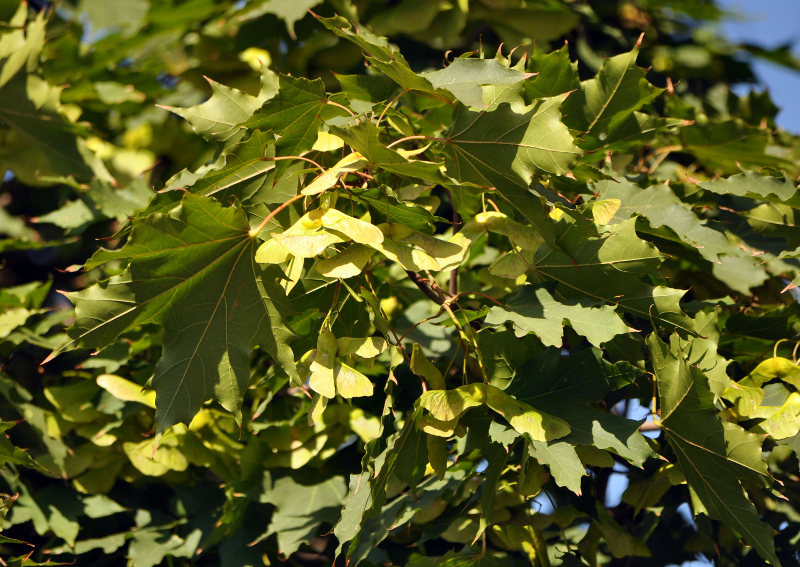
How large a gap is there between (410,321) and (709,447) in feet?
1.76

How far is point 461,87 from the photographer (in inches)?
37.2

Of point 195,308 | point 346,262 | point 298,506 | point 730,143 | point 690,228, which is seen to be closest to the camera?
point 346,262

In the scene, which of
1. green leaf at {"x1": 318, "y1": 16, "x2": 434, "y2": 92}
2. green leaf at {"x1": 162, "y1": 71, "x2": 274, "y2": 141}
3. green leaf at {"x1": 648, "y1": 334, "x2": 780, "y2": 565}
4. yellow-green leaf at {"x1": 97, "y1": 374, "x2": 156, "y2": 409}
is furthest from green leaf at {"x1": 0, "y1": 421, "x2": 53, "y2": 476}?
green leaf at {"x1": 648, "y1": 334, "x2": 780, "y2": 565}

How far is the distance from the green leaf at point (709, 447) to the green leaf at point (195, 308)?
1.55 ft

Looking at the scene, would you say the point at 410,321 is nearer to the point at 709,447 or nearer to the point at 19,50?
the point at 709,447

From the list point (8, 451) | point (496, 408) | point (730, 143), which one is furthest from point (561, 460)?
point (730, 143)

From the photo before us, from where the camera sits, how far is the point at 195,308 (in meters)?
0.99

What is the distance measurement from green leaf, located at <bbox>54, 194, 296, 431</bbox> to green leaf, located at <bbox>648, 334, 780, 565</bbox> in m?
0.47

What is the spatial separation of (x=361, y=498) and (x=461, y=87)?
0.53 m

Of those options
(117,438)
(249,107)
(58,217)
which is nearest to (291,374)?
(249,107)

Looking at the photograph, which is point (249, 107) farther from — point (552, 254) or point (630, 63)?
point (630, 63)

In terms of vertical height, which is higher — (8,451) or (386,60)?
(386,60)

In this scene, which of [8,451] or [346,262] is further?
[8,451]

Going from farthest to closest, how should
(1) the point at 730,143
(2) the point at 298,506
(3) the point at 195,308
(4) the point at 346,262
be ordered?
(1) the point at 730,143 → (2) the point at 298,506 → (3) the point at 195,308 → (4) the point at 346,262
